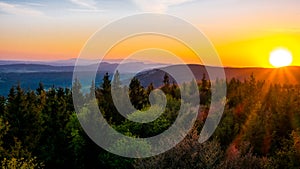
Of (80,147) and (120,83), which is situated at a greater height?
(120,83)

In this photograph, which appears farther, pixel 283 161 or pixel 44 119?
pixel 44 119

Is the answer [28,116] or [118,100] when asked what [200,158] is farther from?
[118,100]

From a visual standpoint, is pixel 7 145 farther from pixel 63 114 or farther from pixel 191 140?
pixel 191 140

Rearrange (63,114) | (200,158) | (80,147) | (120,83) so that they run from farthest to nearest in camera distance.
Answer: (120,83)
(63,114)
(80,147)
(200,158)

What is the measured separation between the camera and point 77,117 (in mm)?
50562

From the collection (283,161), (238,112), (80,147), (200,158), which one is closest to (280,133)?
(238,112)

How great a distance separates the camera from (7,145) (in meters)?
47.4

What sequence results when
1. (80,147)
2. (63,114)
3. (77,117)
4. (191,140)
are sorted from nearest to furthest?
(191,140) < (80,147) < (77,117) < (63,114)

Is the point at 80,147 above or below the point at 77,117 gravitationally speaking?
below

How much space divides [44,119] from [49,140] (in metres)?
3.61

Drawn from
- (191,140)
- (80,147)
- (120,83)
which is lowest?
(80,147)

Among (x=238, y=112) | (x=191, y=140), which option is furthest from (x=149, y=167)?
(x=238, y=112)

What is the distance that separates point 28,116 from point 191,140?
3033cm

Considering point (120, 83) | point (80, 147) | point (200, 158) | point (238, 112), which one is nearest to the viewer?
point (200, 158)
